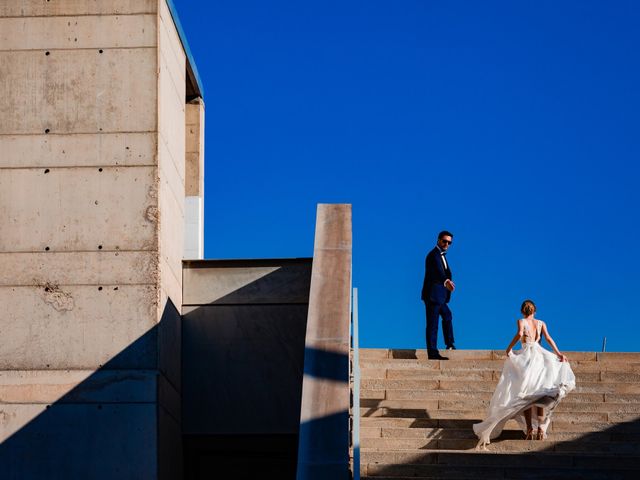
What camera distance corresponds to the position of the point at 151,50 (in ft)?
49.7

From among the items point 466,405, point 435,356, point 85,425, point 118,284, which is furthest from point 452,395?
point 85,425

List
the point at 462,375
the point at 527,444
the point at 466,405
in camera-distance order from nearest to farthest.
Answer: the point at 527,444 < the point at 466,405 < the point at 462,375

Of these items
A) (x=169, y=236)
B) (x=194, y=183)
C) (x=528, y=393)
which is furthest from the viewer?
(x=194, y=183)

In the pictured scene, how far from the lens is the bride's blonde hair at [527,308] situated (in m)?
14.2

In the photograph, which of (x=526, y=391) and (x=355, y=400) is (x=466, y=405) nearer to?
(x=526, y=391)

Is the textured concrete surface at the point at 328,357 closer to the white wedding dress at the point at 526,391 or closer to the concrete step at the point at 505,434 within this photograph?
the concrete step at the point at 505,434

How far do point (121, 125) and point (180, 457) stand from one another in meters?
3.72

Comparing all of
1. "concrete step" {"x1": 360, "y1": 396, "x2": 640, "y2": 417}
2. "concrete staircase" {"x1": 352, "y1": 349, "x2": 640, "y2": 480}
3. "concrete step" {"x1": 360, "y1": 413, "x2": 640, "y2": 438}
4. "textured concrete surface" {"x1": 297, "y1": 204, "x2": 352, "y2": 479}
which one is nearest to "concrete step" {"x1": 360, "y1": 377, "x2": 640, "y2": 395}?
"concrete staircase" {"x1": 352, "y1": 349, "x2": 640, "y2": 480}

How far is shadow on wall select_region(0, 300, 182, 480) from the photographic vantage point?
14172mm

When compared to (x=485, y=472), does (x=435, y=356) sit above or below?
above

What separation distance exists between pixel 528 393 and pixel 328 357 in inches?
91.6

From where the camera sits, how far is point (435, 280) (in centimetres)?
1681

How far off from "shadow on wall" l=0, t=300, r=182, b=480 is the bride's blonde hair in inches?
150

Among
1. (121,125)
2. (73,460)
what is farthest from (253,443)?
(121,125)
